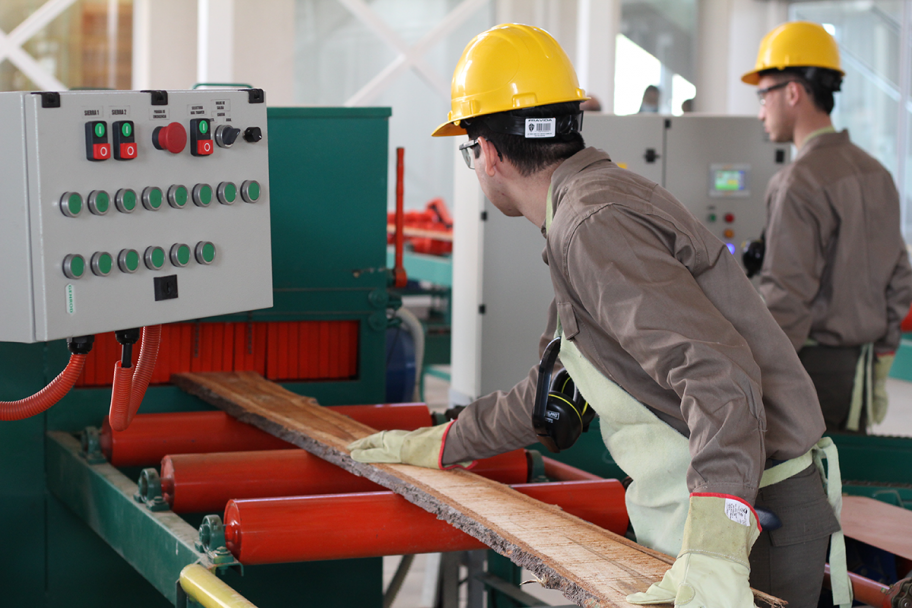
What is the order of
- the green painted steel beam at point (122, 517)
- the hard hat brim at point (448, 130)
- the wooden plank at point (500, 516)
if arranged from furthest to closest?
the hard hat brim at point (448, 130) → the green painted steel beam at point (122, 517) → the wooden plank at point (500, 516)

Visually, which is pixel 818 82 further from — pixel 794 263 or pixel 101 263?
pixel 101 263

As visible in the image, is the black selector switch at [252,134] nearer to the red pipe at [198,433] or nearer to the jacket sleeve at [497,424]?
the jacket sleeve at [497,424]

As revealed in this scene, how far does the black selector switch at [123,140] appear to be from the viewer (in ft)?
6.03

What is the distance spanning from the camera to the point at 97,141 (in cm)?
181

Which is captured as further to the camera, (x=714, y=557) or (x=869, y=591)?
(x=869, y=591)

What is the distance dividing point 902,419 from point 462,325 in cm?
368

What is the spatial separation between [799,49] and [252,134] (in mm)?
2498

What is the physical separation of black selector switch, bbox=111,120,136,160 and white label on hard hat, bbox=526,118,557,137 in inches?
29.7

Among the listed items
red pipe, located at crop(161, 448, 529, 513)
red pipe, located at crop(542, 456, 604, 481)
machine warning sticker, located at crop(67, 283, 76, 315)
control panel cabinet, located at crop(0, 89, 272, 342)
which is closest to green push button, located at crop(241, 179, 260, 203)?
control panel cabinet, located at crop(0, 89, 272, 342)

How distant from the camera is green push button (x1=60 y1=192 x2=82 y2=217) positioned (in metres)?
1.75

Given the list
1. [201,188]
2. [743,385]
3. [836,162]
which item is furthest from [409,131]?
[743,385]

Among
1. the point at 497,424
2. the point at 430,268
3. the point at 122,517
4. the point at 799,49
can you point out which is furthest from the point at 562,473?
the point at 430,268

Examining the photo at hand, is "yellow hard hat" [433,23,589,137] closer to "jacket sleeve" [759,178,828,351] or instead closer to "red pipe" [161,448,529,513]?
"red pipe" [161,448,529,513]

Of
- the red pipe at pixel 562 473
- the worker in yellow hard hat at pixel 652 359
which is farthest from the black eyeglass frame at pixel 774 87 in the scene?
the worker in yellow hard hat at pixel 652 359
